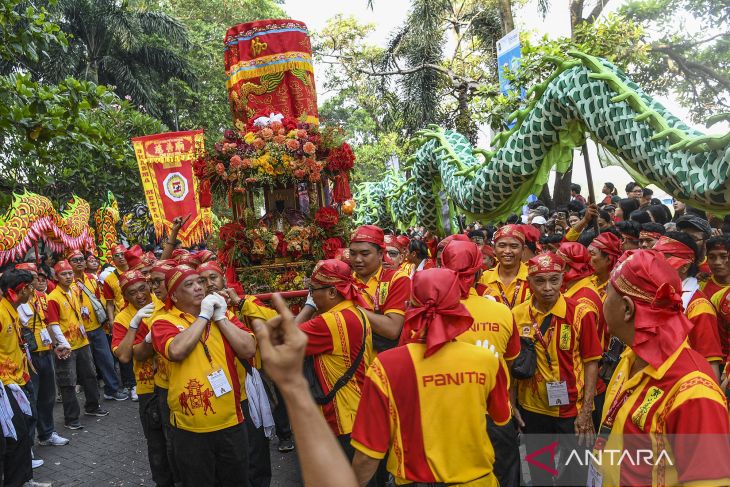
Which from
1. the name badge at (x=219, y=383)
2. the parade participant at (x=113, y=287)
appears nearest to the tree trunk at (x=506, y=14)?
the parade participant at (x=113, y=287)

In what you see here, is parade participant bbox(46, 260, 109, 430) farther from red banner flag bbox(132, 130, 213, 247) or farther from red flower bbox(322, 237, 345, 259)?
red flower bbox(322, 237, 345, 259)

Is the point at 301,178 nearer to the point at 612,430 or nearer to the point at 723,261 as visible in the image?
the point at 723,261

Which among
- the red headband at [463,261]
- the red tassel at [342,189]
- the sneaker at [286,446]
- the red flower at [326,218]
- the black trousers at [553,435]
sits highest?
the red tassel at [342,189]

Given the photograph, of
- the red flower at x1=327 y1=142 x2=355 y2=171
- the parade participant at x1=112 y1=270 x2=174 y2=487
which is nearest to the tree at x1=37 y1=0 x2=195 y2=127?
the red flower at x1=327 y1=142 x2=355 y2=171

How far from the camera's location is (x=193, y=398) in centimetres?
397

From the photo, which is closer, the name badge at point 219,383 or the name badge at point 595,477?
the name badge at point 595,477

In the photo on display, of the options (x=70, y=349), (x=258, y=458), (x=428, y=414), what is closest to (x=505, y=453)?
(x=428, y=414)

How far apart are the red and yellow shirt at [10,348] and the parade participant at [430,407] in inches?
172

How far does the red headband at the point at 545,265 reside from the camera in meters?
4.25

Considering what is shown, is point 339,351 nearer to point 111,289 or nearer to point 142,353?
point 142,353

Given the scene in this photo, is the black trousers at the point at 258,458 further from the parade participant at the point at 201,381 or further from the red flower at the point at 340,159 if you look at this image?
the red flower at the point at 340,159

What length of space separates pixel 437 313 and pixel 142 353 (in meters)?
2.65

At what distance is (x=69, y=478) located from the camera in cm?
611

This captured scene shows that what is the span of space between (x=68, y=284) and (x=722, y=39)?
54.2 feet
